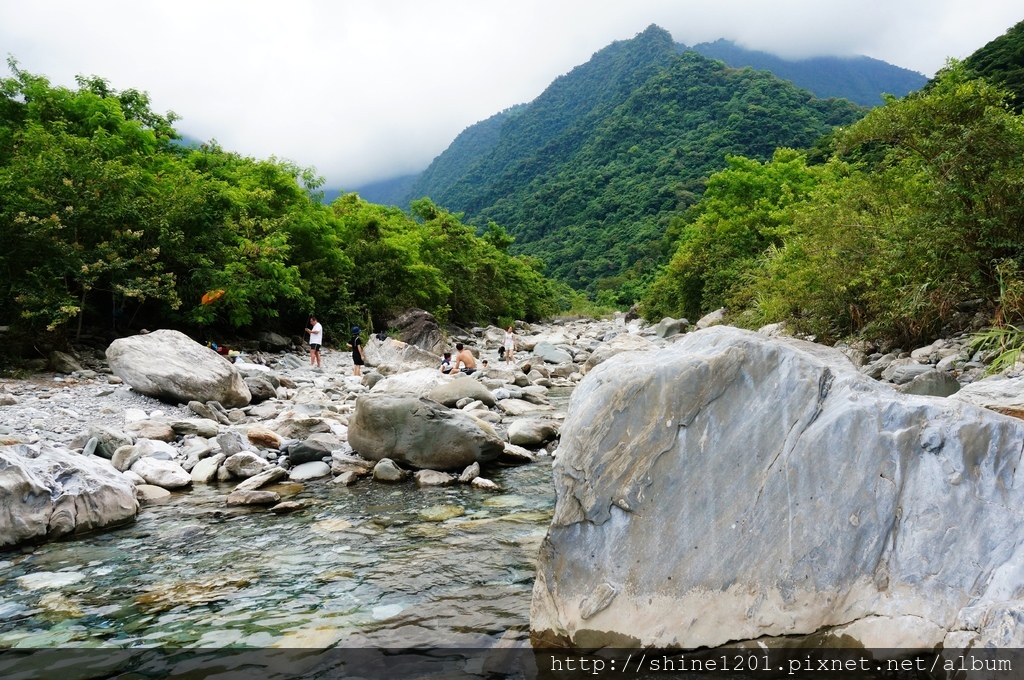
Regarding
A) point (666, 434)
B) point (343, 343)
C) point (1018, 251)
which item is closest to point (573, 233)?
point (343, 343)

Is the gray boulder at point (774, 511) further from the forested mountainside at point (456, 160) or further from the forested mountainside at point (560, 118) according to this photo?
the forested mountainside at point (456, 160)

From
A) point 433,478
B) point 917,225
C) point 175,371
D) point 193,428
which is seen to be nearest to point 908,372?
point 917,225

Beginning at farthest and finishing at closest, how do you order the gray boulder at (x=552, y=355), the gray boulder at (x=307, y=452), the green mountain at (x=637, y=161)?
the green mountain at (x=637, y=161)
the gray boulder at (x=552, y=355)
the gray boulder at (x=307, y=452)

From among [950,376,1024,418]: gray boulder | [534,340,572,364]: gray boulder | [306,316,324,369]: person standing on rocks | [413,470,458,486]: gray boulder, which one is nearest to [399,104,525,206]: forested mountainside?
[534,340,572,364]: gray boulder

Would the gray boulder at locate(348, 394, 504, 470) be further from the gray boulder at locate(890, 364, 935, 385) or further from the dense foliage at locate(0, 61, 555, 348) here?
the dense foliage at locate(0, 61, 555, 348)

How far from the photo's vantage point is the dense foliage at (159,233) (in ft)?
47.9

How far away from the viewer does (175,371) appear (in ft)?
40.7

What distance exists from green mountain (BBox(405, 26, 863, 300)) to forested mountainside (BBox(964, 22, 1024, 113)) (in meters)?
25.5

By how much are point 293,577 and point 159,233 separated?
15402 mm

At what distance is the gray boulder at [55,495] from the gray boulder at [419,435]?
320cm

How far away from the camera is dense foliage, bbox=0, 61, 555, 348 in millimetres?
14602

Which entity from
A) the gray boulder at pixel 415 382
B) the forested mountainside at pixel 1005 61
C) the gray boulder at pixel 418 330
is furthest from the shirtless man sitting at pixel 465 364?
the forested mountainside at pixel 1005 61

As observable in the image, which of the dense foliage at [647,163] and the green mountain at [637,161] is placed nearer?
the dense foliage at [647,163]

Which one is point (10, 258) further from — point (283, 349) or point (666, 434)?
point (666, 434)
